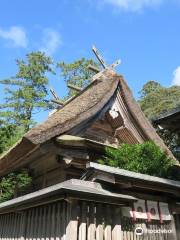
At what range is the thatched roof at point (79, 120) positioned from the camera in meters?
8.18

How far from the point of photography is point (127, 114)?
11086 millimetres

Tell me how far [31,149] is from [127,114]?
3.95 m

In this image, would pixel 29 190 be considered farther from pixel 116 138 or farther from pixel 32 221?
pixel 32 221

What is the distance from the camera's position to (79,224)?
5059 millimetres

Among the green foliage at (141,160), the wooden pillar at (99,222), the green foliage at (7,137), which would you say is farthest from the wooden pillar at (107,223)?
the green foliage at (7,137)

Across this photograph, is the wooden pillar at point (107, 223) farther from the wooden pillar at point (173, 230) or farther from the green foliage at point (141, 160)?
the green foliage at point (141, 160)

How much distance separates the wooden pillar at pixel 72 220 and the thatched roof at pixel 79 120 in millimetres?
3039

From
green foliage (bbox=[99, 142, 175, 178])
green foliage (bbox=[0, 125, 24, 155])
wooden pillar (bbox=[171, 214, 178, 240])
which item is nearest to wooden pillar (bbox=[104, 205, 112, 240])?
wooden pillar (bbox=[171, 214, 178, 240])

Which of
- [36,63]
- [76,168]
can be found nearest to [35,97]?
[36,63]

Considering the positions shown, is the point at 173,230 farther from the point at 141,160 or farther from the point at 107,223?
the point at 141,160

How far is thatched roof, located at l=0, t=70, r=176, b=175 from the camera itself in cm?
818

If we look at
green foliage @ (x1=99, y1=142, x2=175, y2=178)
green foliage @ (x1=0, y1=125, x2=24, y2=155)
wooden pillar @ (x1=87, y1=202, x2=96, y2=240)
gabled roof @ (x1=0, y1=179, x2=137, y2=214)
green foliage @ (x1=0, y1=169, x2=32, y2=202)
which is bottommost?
wooden pillar @ (x1=87, y1=202, x2=96, y2=240)

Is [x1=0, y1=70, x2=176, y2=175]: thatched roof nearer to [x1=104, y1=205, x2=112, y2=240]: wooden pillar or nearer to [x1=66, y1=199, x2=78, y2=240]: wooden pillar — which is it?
[x1=104, y1=205, x2=112, y2=240]: wooden pillar

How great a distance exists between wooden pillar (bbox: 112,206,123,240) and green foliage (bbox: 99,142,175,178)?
8.55 feet
